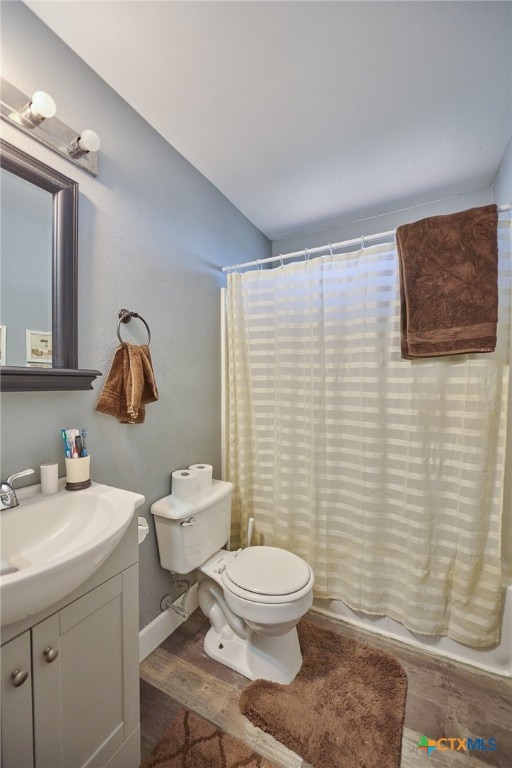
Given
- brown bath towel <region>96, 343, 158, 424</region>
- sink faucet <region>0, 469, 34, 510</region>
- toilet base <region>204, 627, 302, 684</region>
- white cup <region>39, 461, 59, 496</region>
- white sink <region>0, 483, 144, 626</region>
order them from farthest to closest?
toilet base <region>204, 627, 302, 684</region>, brown bath towel <region>96, 343, 158, 424</region>, white cup <region>39, 461, 59, 496</region>, sink faucet <region>0, 469, 34, 510</region>, white sink <region>0, 483, 144, 626</region>

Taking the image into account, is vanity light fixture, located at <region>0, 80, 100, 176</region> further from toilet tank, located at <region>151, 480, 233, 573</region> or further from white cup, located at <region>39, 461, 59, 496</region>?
toilet tank, located at <region>151, 480, 233, 573</region>

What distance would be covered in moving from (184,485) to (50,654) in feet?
2.71

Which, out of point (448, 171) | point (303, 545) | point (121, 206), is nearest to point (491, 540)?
point (303, 545)

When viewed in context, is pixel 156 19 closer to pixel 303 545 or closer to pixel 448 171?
pixel 448 171

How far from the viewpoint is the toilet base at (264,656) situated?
135 cm

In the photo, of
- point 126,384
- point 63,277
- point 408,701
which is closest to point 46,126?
point 63,277

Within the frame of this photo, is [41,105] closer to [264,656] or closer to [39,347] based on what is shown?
[39,347]

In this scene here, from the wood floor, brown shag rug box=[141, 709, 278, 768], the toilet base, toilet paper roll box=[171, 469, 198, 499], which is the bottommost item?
the wood floor

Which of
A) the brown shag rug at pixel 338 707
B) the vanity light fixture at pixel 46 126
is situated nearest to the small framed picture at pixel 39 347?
the vanity light fixture at pixel 46 126

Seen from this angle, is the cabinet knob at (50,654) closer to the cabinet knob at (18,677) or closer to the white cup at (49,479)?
the cabinet knob at (18,677)

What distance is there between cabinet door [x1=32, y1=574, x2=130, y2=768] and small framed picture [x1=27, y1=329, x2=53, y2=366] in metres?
0.73

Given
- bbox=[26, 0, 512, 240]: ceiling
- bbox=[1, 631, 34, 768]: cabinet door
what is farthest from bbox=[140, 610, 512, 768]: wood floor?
bbox=[26, 0, 512, 240]: ceiling

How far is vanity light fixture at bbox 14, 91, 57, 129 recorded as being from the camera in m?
0.94

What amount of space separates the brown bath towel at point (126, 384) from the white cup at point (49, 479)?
11.0 inches
